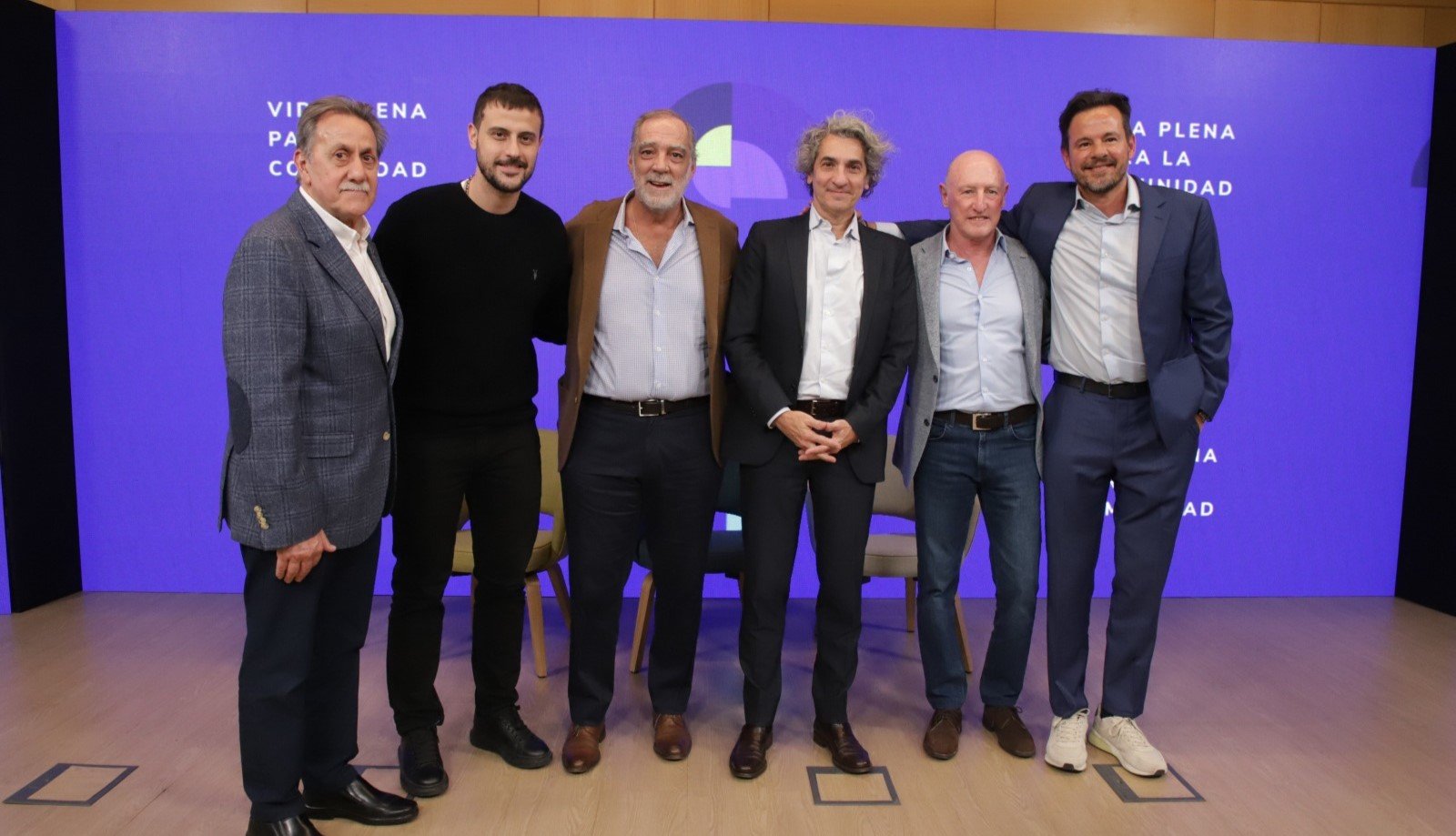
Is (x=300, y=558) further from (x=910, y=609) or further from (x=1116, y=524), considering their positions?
(x=910, y=609)

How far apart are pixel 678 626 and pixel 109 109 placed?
3726 millimetres

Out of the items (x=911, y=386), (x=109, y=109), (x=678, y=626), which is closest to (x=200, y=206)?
(x=109, y=109)

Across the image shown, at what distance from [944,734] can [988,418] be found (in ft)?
3.34

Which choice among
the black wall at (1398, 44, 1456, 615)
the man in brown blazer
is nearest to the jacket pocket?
the man in brown blazer

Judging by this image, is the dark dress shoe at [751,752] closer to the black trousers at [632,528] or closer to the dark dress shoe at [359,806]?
the black trousers at [632,528]

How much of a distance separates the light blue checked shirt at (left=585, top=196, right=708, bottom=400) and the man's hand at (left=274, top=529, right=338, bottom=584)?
0.92m

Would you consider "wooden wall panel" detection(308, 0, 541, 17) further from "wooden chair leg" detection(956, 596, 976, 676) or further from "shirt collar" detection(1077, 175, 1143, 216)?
"wooden chair leg" detection(956, 596, 976, 676)

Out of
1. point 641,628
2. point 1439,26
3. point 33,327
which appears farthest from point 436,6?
point 1439,26

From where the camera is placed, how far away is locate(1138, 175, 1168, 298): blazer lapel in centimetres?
299

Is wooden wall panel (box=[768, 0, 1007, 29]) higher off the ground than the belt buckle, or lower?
higher

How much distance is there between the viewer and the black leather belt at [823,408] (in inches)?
116

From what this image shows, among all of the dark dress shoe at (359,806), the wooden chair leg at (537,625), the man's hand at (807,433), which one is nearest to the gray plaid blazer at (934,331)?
the man's hand at (807,433)

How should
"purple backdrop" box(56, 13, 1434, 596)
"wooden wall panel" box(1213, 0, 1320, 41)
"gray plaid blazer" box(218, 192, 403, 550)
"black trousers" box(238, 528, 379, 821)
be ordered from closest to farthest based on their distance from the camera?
"gray plaid blazer" box(218, 192, 403, 550) → "black trousers" box(238, 528, 379, 821) → "purple backdrop" box(56, 13, 1434, 596) → "wooden wall panel" box(1213, 0, 1320, 41)

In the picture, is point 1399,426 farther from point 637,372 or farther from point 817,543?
point 637,372
